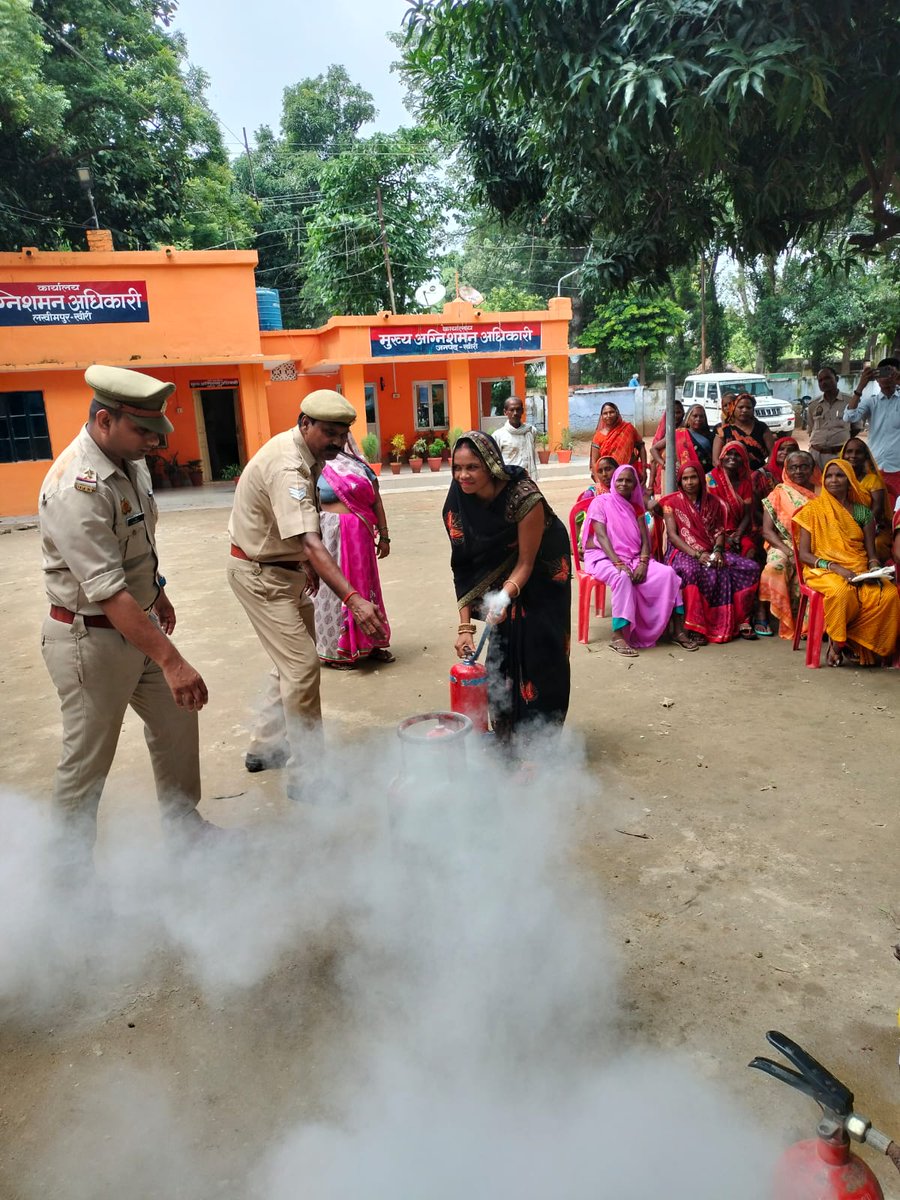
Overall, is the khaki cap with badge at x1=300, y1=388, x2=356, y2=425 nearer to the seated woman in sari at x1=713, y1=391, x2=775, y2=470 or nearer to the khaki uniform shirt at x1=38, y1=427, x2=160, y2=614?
the khaki uniform shirt at x1=38, y1=427, x2=160, y2=614

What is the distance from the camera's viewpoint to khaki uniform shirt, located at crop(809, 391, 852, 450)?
8.16m

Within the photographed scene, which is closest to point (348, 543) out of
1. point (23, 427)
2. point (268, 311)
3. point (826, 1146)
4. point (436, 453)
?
point (826, 1146)

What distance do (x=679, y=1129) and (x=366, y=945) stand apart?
3.39 ft

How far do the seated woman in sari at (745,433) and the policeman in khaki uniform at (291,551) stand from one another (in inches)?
155

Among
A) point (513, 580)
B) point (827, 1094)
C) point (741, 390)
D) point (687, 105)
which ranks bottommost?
point (827, 1094)

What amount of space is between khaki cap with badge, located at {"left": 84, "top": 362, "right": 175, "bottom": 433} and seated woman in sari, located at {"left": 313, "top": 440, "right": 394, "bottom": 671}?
2.55 m

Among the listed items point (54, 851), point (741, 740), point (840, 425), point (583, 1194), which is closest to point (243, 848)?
point (54, 851)

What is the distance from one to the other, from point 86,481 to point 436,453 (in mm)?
17151

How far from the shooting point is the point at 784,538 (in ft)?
17.7

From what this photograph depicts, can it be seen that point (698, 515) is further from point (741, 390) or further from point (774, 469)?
point (741, 390)

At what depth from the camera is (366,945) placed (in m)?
2.53

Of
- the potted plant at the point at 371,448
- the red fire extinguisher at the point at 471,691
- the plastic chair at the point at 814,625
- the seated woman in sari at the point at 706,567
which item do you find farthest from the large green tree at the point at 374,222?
the red fire extinguisher at the point at 471,691

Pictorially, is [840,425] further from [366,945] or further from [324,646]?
[366,945]

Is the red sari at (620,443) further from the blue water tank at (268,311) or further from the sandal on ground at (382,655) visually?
the blue water tank at (268,311)
